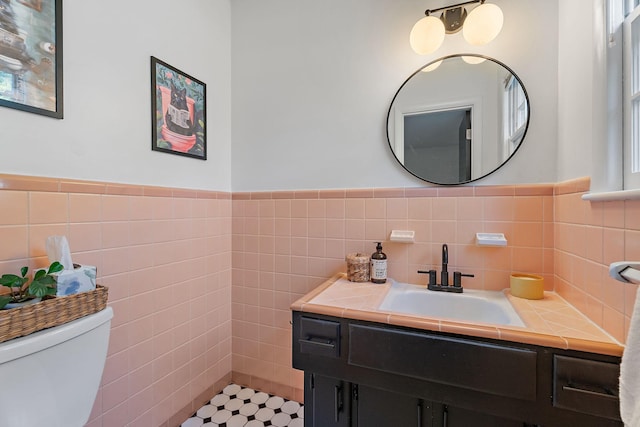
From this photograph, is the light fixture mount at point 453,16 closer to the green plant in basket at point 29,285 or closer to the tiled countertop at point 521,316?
the tiled countertop at point 521,316

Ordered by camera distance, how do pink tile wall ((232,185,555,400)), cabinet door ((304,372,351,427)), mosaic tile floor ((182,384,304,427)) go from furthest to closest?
mosaic tile floor ((182,384,304,427)) → pink tile wall ((232,185,555,400)) → cabinet door ((304,372,351,427))

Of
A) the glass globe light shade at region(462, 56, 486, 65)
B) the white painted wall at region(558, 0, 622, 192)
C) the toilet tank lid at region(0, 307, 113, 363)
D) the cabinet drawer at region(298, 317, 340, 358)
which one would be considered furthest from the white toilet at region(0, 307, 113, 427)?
the glass globe light shade at region(462, 56, 486, 65)

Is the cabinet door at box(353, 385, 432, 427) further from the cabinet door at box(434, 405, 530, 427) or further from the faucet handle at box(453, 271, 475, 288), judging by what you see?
the faucet handle at box(453, 271, 475, 288)

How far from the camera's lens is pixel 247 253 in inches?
72.1

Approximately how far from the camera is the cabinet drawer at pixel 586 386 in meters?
0.77

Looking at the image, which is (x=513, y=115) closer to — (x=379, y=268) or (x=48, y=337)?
(x=379, y=268)

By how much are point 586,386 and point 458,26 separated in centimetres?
151

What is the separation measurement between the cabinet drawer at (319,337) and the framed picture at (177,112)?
1.12 meters

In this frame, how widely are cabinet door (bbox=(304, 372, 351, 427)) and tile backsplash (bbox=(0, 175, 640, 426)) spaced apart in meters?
0.61

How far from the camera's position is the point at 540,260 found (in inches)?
49.9

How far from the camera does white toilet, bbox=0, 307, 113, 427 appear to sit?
722mm

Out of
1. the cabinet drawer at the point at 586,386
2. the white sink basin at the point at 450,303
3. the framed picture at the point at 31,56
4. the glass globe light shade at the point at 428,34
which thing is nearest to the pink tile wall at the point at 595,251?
the cabinet drawer at the point at 586,386

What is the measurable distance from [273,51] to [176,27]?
540 millimetres

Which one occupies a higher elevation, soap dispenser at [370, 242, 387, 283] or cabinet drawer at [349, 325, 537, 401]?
soap dispenser at [370, 242, 387, 283]
